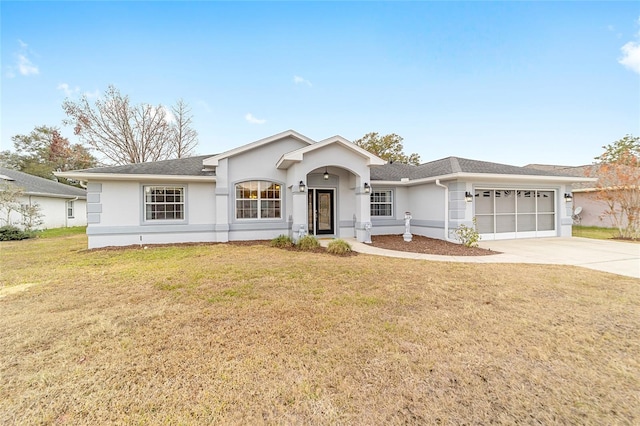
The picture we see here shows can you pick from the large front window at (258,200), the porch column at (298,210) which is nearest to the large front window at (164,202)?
the large front window at (258,200)

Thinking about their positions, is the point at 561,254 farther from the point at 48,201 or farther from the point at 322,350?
the point at 48,201

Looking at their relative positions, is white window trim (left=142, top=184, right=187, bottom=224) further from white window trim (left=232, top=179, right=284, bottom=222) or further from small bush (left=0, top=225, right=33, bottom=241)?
small bush (left=0, top=225, right=33, bottom=241)

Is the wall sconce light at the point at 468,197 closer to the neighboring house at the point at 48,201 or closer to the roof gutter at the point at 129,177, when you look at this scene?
the roof gutter at the point at 129,177

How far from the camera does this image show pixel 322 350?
2994 mm

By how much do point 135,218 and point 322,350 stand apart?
1049cm

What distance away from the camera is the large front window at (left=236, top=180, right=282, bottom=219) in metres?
11.3

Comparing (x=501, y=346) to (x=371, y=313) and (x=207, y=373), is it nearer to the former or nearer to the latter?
(x=371, y=313)

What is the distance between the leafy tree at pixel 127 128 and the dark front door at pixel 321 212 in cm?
1875

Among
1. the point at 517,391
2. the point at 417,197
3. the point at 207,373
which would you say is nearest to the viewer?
the point at 517,391

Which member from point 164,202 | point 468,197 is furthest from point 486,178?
Answer: point 164,202

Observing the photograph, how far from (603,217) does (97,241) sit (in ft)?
89.0

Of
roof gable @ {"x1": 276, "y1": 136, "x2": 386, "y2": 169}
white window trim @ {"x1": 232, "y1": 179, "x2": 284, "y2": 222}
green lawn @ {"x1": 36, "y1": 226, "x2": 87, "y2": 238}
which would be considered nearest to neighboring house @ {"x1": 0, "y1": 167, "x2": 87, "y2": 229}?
green lawn @ {"x1": 36, "y1": 226, "x2": 87, "y2": 238}

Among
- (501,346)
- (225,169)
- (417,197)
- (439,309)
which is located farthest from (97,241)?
(417,197)

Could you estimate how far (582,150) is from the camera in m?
21.9
